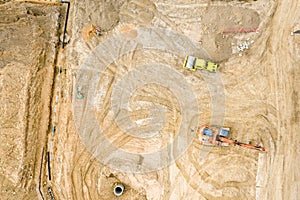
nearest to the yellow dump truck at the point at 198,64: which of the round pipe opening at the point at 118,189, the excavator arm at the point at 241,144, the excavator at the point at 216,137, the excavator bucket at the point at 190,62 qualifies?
the excavator bucket at the point at 190,62

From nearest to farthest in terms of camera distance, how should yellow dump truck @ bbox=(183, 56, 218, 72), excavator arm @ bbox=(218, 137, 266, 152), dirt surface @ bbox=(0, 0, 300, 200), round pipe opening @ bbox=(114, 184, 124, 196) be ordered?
excavator arm @ bbox=(218, 137, 266, 152) < yellow dump truck @ bbox=(183, 56, 218, 72) < dirt surface @ bbox=(0, 0, 300, 200) < round pipe opening @ bbox=(114, 184, 124, 196)

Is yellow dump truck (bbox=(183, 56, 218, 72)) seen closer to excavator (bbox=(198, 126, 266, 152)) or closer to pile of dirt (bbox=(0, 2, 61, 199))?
excavator (bbox=(198, 126, 266, 152))

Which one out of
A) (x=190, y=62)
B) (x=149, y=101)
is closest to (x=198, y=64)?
(x=190, y=62)

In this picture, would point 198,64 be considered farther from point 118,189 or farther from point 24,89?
point 24,89

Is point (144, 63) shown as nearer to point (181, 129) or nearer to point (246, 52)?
point (181, 129)

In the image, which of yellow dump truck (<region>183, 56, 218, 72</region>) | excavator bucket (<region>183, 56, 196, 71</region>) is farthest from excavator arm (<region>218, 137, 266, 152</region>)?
excavator bucket (<region>183, 56, 196, 71</region>)

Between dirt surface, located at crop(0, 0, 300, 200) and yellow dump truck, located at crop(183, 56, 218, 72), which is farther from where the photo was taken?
dirt surface, located at crop(0, 0, 300, 200)
